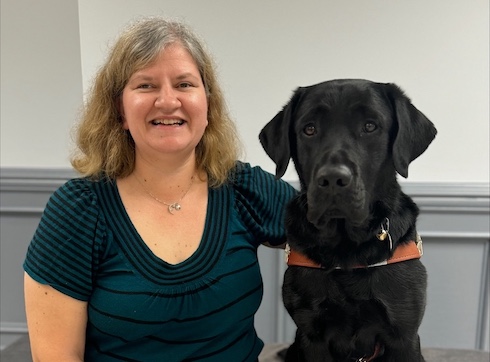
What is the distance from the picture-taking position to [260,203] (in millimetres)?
1205

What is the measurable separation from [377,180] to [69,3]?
1.42 meters

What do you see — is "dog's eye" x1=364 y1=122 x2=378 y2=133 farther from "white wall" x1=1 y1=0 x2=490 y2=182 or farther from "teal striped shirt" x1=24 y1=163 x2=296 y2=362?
"white wall" x1=1 y1=0 x2=490 y2=182

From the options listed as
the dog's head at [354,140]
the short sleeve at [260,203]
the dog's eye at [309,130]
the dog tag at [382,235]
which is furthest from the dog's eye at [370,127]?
the short sleeve at [260,203]

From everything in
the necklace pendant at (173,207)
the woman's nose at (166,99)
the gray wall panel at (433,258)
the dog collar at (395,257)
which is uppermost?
the woman's nose at (166,99)

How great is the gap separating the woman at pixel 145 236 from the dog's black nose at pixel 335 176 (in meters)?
0.35

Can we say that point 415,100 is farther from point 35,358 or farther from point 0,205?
point 0,205

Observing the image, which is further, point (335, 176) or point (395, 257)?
point (395, 257)

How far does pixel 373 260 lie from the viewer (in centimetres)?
96

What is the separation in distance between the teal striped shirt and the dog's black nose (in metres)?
0.35

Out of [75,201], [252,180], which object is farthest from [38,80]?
[252,180]

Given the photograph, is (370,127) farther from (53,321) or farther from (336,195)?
(53,321)

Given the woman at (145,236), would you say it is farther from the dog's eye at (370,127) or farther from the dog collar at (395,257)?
the dog's eye at (370,127)

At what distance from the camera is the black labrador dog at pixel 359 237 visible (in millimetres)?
926

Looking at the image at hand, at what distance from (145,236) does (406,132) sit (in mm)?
652
